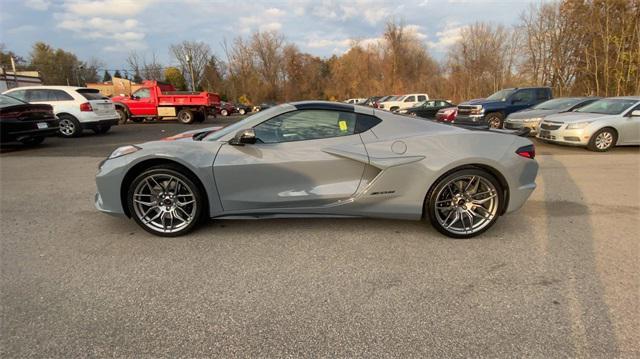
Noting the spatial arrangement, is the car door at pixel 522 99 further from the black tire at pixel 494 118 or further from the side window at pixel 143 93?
the side window at pixel 143 93

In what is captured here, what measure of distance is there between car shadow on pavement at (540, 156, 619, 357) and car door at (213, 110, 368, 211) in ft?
5.91

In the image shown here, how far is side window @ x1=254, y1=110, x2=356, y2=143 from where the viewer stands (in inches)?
127

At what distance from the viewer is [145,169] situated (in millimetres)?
3289

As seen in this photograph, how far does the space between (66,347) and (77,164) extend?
6.42 m

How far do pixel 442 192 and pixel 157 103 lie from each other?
17858 mm

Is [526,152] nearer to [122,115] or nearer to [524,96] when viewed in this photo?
[524,96]

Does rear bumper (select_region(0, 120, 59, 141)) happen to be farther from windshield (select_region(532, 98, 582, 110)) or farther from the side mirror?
windshield (select_region(532, 98, 582, 110))

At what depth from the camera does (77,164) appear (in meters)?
6.98

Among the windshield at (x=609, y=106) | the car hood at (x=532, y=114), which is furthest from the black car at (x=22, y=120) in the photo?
the windshield at (x=609, y=106)

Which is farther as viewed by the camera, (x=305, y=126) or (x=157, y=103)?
(x=157, y=103)

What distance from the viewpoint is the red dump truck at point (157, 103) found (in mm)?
17562

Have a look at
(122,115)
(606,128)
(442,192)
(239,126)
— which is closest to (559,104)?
(606,128)

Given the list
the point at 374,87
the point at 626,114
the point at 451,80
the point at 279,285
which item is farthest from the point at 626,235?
the point at 374,87

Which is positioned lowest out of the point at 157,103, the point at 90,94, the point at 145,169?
the point at 145,169
